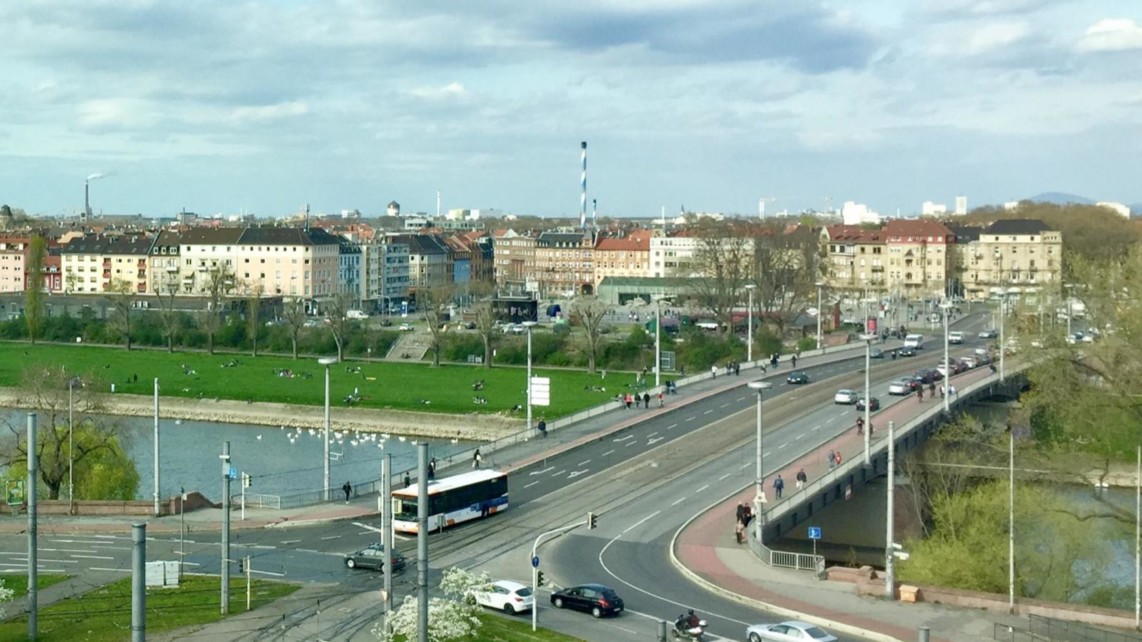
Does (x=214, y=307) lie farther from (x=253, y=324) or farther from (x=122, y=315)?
(x=122, y=315)

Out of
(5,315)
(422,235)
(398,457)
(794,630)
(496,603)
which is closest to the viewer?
(794,630)

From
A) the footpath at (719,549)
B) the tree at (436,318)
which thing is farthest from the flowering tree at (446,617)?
the tree at (436,318)

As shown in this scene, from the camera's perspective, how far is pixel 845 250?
148875 mm

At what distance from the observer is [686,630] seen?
84.5ft

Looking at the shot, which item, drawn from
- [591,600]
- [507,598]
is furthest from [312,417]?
[591,600]

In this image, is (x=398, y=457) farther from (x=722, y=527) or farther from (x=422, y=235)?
(x=422, y=235)

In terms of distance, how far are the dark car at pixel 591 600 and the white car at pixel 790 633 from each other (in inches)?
128

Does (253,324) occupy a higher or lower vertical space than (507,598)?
higher

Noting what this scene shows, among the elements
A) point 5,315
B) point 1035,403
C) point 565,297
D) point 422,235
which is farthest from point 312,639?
point 422,235

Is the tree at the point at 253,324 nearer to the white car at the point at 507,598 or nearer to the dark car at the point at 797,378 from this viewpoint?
the dark car at the point at 797,378

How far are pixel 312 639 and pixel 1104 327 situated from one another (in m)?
21.3

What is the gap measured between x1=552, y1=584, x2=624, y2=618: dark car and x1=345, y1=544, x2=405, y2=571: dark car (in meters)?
4.32

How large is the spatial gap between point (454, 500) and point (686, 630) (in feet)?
40.5

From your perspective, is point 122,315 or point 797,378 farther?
Answer: point 122,315
